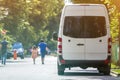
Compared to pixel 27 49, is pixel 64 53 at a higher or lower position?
higher

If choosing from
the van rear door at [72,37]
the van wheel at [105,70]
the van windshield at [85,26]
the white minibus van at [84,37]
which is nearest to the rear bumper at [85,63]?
the white minibus van at [84,37]

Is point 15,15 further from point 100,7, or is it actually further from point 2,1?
point 100,7

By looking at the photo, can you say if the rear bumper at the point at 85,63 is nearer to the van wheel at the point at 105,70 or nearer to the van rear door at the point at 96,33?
the van rear door at the point at 96,33

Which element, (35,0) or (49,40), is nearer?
(35,0)

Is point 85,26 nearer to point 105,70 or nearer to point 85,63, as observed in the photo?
point 85,63

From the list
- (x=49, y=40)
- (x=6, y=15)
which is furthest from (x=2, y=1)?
(x=49, y=40)

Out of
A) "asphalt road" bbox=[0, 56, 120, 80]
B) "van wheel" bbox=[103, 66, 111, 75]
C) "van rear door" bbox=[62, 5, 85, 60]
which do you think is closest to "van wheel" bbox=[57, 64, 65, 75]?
"asphalt road" bbox=[0, 56, 120, 80]

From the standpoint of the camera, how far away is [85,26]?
77.7 ft

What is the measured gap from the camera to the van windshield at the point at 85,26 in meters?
23.6

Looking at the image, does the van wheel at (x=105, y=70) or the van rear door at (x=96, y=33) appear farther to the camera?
the van wheel at (x=105, y=70)

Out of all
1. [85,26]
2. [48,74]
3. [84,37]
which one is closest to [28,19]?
[48,74]

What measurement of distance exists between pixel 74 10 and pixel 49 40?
80924mm

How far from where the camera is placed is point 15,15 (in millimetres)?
53031

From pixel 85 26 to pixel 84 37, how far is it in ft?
1.53
